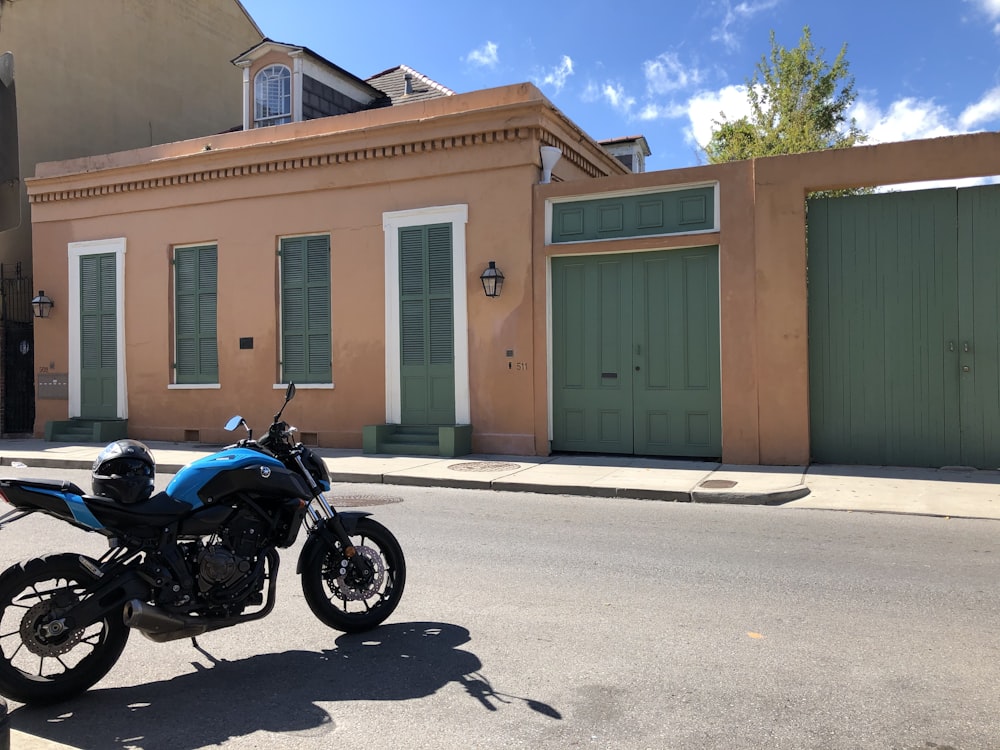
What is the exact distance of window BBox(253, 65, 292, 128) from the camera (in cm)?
1642

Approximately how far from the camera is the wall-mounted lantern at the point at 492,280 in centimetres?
1256

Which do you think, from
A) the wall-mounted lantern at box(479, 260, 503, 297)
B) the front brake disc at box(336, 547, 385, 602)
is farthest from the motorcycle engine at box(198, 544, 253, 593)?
the wall-mounted lantern at box(479, 260, 503, 297)

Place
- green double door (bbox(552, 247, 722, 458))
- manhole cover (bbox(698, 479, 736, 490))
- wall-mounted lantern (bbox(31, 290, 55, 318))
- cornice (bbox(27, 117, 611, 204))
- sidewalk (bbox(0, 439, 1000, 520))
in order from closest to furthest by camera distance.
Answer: sidewalk (bbox(0, 439, 1000, 520))
manhole cover (bbox(698, 479, 736, 490))
green double door (bbox(552, 247, 722, 458))
cornice (bbox(27, 117, 611, 204))
wall-mounted lantern (bbox(31, 290, 55, 318))

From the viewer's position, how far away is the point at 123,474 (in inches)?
152

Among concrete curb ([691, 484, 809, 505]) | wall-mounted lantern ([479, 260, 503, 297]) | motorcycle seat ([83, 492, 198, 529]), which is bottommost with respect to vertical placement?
concrete curb ([691, 484, 809, 505])

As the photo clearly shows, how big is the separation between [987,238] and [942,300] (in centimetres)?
95

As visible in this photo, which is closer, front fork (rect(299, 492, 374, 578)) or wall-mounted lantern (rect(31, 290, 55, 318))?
front fork (rect(299, 492, 374, 578))

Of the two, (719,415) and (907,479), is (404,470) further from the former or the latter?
(907,479)

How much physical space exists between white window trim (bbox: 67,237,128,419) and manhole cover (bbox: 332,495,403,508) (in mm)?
8740

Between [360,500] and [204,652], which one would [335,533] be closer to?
[204,652]

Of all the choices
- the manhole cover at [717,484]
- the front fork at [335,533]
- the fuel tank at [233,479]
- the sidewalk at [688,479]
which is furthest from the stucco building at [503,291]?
the fuel tank at [233,479]

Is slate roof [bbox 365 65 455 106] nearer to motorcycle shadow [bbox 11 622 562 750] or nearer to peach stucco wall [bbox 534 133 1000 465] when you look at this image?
peach stucco wall [bbox 534 133 1000 465]

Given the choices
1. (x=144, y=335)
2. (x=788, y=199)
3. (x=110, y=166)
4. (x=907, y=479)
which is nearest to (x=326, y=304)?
(x=144, y=335)

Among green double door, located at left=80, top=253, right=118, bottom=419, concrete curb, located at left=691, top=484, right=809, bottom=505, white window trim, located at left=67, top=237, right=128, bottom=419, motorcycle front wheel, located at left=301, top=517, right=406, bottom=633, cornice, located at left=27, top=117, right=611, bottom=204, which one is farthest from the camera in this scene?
green double door, located at left=80, top=253, right=118, bottom=419
